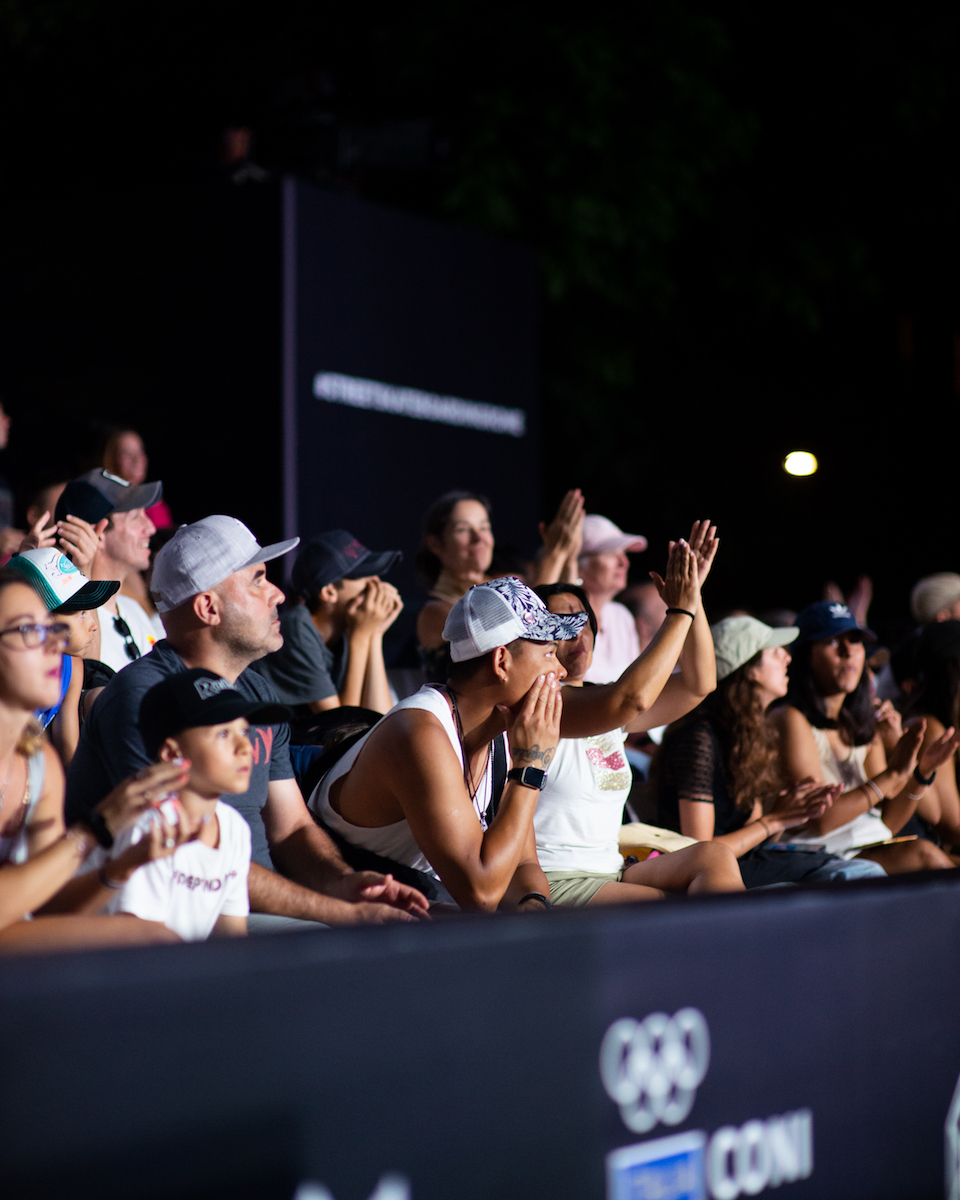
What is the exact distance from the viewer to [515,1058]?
1.79 meters

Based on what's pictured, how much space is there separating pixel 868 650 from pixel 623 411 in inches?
274

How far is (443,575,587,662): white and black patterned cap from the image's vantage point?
324 centimetres

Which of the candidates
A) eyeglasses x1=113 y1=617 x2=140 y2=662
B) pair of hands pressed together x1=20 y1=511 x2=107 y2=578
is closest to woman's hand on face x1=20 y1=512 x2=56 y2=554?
pair of hands pressed together x1=20 y1=511 x2=107 y2=578

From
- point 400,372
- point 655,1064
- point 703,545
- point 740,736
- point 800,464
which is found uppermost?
point 400,372

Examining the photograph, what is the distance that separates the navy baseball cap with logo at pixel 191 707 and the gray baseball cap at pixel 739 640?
255 centimetres

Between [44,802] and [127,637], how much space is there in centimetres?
192

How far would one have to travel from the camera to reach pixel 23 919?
6.99 ft

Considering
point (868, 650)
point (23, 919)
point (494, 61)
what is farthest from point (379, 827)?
point (494, 61)

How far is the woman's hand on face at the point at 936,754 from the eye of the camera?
5.05 meters

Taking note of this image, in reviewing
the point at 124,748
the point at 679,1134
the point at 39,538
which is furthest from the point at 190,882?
the point at 39,538

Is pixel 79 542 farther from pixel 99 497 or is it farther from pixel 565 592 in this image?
pixel 565 592

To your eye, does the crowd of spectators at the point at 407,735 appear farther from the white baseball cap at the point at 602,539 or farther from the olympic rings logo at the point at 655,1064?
the olympic rings logo at the point at 655,1064

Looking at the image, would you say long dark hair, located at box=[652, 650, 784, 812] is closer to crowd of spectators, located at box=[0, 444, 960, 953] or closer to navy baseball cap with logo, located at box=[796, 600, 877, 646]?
crowd of spectators, located at box=[0, 444, 960, 953]

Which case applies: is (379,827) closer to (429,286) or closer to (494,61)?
(429,286)
